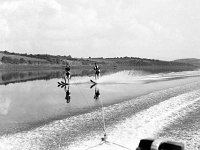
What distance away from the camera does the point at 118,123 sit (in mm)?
17516

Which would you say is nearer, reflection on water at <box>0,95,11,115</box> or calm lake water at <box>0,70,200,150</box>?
calm lake water at <box>0,70,200,150</box>

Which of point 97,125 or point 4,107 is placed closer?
point 97,125

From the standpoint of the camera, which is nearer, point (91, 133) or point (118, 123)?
point (91, 133)

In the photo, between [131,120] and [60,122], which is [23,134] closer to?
[60,122]

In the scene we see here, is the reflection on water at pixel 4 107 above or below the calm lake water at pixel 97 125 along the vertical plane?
below

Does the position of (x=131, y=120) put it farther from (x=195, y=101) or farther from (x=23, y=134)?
(x=195, y=101)

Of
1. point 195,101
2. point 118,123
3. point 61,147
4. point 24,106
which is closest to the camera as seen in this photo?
point 61,147

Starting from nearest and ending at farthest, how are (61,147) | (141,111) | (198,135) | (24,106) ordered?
(61,147)
(198,135)
(141,111)
(24,106)

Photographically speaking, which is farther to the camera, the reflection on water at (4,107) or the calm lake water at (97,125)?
the reflection on water at (4,107)

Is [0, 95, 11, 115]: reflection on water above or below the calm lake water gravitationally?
below

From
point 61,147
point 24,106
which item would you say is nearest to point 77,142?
point 61,147

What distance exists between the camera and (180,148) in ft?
36.1

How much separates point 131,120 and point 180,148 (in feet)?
24.2

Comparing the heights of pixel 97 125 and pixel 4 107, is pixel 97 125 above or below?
above
